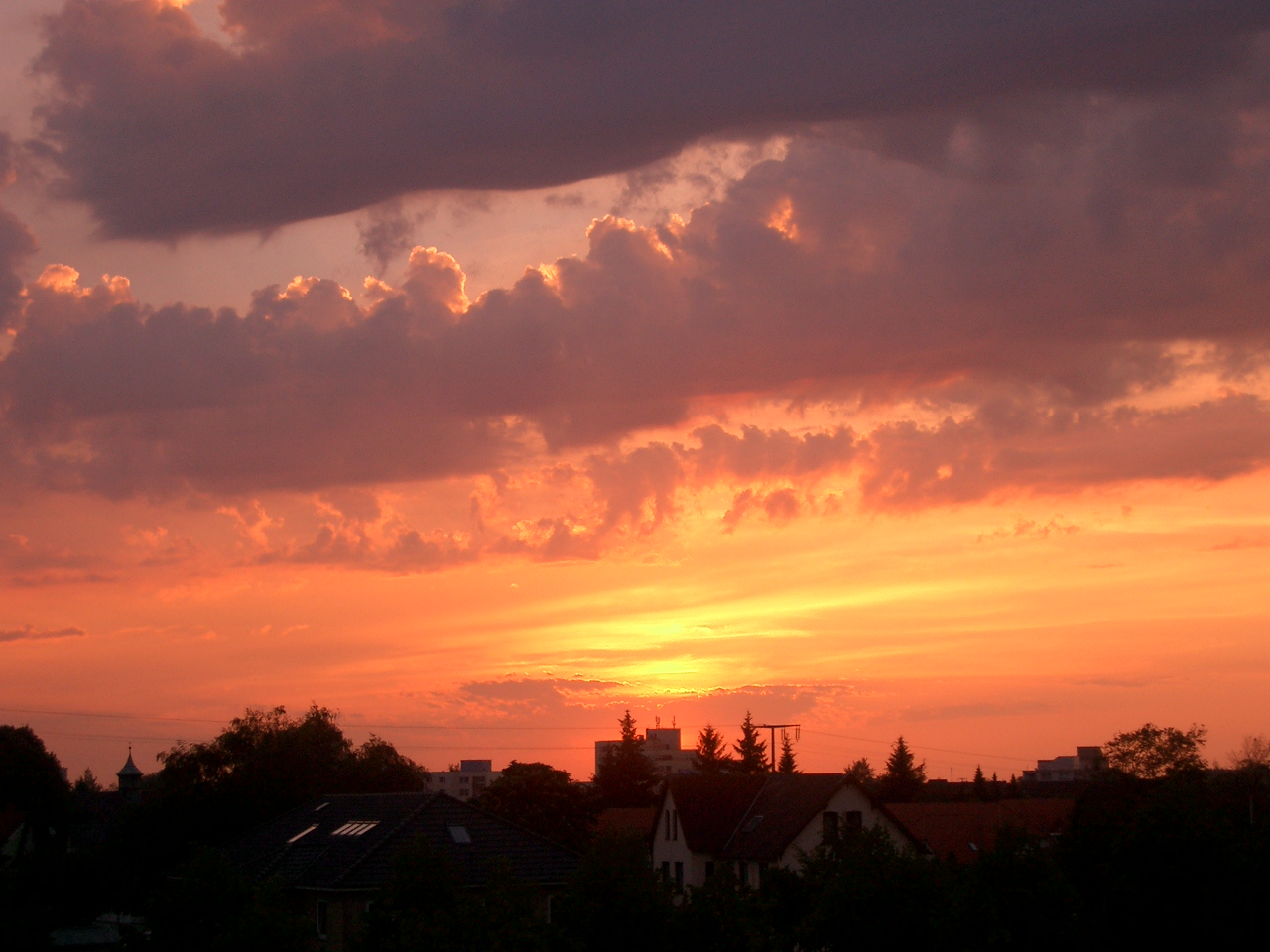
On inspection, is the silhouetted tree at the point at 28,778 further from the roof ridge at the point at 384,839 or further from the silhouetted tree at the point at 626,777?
the roof ridge at the point at 384,839

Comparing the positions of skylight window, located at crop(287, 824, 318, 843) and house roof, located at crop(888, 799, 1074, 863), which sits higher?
skylight window, located at crop(287, 824, 318, 843)

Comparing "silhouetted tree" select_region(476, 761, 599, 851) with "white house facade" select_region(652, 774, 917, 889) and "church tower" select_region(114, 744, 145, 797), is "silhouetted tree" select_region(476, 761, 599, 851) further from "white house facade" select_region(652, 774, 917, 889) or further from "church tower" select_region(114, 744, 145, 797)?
"church tower" select_region(114, 744, 145, 797)

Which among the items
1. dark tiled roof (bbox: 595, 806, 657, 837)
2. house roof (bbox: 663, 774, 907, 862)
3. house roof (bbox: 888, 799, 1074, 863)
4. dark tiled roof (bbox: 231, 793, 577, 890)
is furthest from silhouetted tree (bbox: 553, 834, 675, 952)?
dark tiled roof (bbox: 595, 806, 657, 837)

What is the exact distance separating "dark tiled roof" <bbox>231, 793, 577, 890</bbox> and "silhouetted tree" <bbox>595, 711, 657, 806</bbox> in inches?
1795

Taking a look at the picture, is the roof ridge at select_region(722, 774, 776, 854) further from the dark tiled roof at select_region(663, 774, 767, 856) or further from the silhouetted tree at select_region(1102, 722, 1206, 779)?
the silhouetted tree at select_region(1102, 722, 1206, 779)

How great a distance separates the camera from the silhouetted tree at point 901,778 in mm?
111750

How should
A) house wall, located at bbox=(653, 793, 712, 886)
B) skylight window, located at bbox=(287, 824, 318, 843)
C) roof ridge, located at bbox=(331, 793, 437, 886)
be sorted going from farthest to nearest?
house wall, located at bbox=(653, 793, 712, 886)
skylight window, located at bbox=(287, 824, 318, 843)
roof ridge, located at bbox=(331, 793, 437, 886)

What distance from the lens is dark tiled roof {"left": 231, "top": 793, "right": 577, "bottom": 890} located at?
41969 mm

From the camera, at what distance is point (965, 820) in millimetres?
75875

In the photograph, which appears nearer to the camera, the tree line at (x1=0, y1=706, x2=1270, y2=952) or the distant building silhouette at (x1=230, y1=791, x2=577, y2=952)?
the tree line at (x1=0, y1=706, x2=1270, y2=952)

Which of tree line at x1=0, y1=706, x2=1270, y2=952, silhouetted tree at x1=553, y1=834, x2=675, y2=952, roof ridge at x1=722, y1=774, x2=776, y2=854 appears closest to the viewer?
tree line at x1=0, y1=706, x2=1270, y2=952

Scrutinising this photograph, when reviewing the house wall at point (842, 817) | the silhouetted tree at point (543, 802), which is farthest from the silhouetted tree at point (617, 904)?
the silhouetted tree at point (543, 802)

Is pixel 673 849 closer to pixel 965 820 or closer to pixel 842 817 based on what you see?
pixel 842 817

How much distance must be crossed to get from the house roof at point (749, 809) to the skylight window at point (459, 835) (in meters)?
18.0
